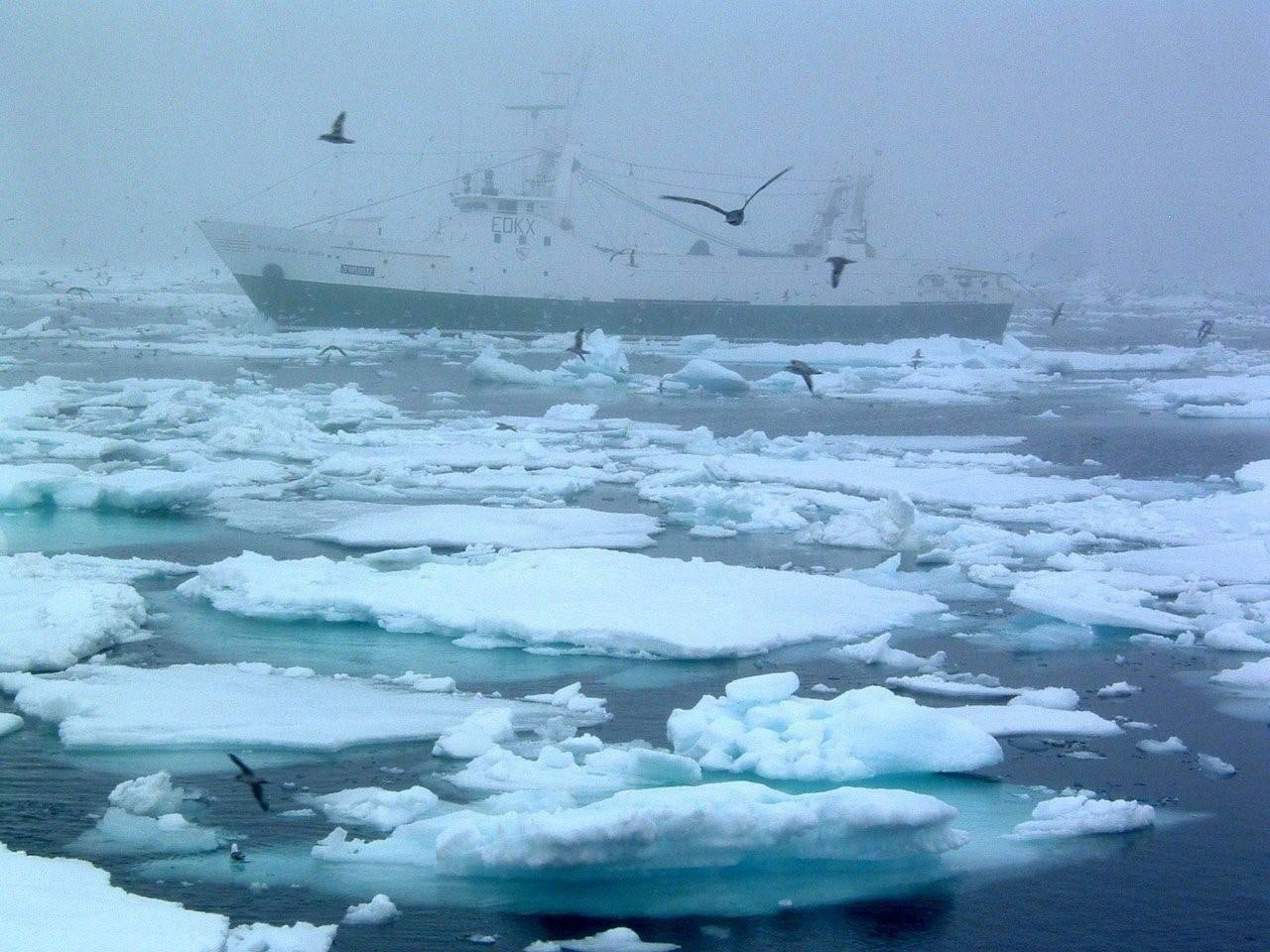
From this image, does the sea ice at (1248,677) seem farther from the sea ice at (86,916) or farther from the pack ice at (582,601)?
the sea ice at (86,916)

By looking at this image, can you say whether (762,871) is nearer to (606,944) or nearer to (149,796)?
(606,944)

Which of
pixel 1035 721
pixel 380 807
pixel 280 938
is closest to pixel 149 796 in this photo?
pixel 380 807

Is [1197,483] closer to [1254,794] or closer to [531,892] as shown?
[1254,794]

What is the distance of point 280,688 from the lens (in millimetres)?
6941

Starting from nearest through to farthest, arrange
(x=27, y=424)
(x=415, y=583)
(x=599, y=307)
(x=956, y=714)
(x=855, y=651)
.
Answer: (x=956, y=714)
(x=855, y=651)
(x=415, y=583)
(x=27, y=424)
(x=599, y=307)

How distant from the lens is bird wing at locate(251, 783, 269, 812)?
5.41m

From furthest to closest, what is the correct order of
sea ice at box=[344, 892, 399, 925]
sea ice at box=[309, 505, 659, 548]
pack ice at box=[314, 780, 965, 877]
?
sea ice at box=[309, 505, 659, 548]
pack ice at box=[314, 780, 965, 877]
sea ice at box=[344, 892, 399, 925]

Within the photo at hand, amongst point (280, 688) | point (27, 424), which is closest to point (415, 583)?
point (280, 688)

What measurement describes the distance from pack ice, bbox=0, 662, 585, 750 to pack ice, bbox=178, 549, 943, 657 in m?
1.16

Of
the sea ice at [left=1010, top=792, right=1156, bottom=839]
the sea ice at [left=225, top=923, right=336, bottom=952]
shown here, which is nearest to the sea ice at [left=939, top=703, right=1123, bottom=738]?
the sea ice at [left=1010, top=792, right=1156, bottom=839]

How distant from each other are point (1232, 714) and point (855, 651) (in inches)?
79.0

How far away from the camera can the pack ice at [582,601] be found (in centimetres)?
808

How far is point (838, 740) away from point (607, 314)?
104 ft

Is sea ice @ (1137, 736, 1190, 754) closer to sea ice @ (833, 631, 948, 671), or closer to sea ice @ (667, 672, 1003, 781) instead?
sea ice @ (667, 672, 1003, 781)
